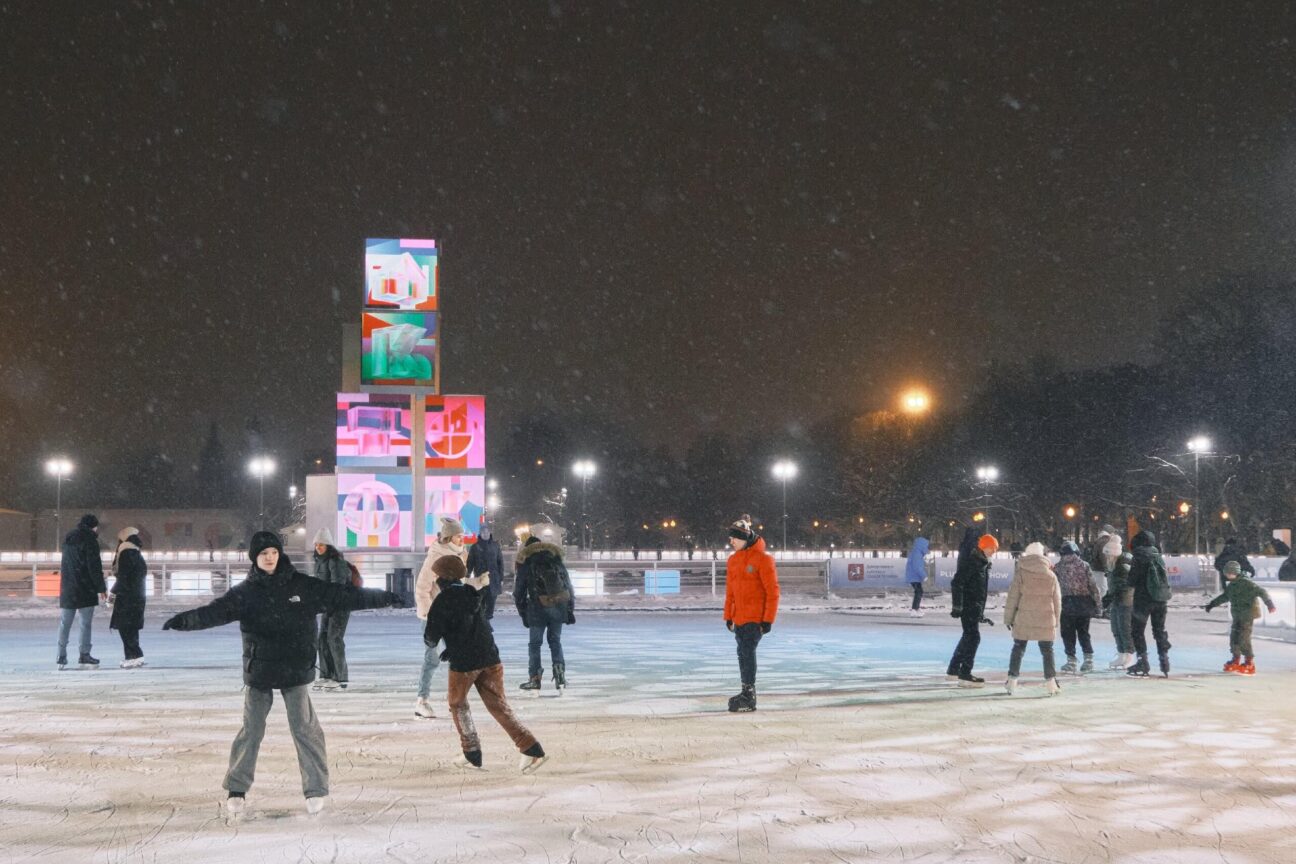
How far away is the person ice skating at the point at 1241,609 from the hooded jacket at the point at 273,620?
11.4 metres

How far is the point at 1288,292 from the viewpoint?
155ft

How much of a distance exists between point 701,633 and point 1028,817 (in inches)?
558

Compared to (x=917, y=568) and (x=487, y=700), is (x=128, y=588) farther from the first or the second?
(x=917, y=568)

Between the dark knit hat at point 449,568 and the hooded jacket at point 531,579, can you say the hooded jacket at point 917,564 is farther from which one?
the dark knit hat at point 449,568

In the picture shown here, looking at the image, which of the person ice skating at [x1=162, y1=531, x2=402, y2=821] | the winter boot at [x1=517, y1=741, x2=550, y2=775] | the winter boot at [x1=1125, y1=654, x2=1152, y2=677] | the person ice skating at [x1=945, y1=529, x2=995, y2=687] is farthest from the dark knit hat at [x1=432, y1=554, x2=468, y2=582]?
the winter boot at [x1=1125, y1=654, x2=1152, y2=677]

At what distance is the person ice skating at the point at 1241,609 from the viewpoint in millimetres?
14344

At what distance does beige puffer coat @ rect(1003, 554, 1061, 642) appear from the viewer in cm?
1209

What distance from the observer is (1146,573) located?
1355 centimetres

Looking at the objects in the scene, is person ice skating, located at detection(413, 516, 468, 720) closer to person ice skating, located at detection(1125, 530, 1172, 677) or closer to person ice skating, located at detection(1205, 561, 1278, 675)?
person ice skating, located at detection(1125, 530, 1172, 677)

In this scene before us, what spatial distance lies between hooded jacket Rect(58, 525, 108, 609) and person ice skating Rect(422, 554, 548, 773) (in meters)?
7.85

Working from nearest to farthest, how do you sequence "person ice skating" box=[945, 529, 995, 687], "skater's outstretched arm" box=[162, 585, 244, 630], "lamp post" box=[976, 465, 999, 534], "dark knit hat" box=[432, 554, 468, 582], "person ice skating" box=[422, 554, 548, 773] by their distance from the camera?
"skater's outstretched arm" box=[162, 585, 244, 630] < "person ice skating" box=[422, 554, 548, 773] < "dark knit hat" box=[432, 554, 468, 582] < "person ice skating" box=[945, 529, 995, 687] < "lamp post" box=[976, 465, 999, 534]

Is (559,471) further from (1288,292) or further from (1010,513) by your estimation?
(1288,292)

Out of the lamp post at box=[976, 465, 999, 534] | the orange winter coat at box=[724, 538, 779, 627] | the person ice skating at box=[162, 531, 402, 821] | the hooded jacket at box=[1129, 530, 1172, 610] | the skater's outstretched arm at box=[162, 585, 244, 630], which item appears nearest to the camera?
the skater's outstretched arm at box=[162, 585, 244, 630]

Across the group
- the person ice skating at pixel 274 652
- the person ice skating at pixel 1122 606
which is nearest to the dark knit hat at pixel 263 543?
the person ice skating at pixel 274 652
